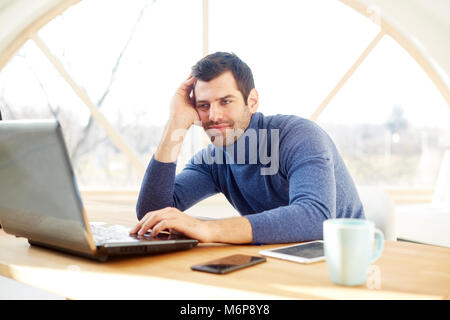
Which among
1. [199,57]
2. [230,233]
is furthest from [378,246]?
[199,57]

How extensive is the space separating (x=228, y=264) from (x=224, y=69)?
0.88 meters

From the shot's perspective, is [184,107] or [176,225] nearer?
[176,225]

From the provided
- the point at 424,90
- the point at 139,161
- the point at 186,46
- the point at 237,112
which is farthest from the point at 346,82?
the point at 237,112

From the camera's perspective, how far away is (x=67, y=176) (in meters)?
0.83

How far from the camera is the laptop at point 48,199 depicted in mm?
840

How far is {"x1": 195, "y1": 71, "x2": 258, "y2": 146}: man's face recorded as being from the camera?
1.62 meters

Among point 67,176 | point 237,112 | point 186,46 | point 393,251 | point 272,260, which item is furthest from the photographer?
point 186,46

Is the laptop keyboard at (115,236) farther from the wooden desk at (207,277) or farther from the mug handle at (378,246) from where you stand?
the mug handle at (378,246)

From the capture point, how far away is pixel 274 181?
1534 mm

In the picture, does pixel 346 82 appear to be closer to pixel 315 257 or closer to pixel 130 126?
pixel 130 126

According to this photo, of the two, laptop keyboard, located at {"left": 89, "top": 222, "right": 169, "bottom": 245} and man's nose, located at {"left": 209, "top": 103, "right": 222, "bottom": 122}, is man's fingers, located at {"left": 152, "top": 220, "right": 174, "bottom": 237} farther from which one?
man's nose, located at {"left": 209, "top": 103, "right": 222, "bottom": 122}

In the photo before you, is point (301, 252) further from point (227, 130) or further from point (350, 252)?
point (227, 130)

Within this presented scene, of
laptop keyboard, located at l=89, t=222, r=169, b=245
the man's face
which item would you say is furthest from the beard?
laptop keyboard, located at l=89, t=222, r=169, b=245

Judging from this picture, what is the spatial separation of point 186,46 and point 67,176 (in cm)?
323
